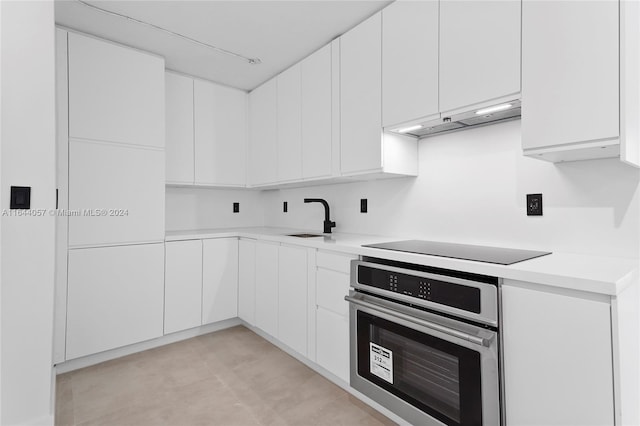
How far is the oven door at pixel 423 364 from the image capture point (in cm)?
122

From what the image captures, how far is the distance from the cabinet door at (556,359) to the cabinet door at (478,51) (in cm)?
88

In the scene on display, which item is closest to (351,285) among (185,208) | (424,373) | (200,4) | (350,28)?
(424,373)

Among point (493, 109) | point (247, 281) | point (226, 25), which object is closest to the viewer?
point (493, 109)

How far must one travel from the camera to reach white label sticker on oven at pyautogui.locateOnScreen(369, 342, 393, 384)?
62.2 inches

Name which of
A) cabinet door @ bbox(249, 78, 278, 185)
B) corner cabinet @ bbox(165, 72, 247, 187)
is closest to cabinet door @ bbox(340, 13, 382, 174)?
cabinet door @ bbox(249, 78, 278, 185)

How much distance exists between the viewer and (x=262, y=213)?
374 centimetres

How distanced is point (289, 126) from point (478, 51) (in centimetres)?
160

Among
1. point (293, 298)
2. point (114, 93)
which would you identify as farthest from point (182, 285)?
point (114, 93)

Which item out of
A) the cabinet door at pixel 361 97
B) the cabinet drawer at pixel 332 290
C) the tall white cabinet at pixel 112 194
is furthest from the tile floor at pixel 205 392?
the cabinet door at pixel 361 97

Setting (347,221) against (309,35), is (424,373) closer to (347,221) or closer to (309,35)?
(347,221)

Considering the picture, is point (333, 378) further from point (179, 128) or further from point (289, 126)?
point (179, 128)

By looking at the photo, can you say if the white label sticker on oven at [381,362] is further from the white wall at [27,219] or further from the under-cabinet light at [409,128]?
the white wall at [27,219]

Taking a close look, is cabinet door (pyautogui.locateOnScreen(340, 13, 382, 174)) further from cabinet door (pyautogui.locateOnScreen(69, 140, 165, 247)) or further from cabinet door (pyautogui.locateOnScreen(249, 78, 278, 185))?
cabinet door (pyautogui.locateOnScreen(69, 140, 165, 247))

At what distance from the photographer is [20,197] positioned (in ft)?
4.79
